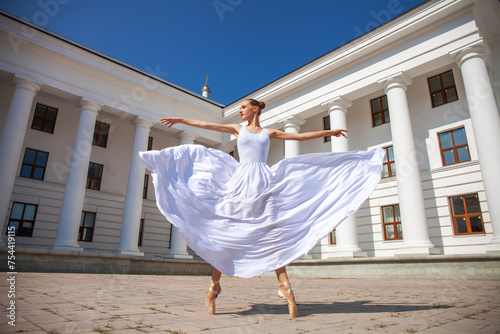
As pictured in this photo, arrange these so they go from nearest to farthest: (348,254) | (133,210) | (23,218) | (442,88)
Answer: (348,254) < (442,88) < (133,210) < (23,218)

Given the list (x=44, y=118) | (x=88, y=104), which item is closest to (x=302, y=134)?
(x=88, y=104)

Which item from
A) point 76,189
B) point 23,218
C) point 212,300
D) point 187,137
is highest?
point 187,137

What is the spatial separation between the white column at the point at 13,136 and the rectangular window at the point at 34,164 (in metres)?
5.04

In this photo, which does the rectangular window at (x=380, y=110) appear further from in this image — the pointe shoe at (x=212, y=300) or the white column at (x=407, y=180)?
the pointe shoe at (x=212, y=300)

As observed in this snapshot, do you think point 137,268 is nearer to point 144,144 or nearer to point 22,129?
point 144,144

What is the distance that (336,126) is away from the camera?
19.2 m

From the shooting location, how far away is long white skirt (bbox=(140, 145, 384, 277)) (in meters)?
3.90

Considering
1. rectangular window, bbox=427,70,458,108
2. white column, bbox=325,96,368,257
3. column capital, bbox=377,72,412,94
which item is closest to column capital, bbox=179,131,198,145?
white column, bbox=325,96,368,257

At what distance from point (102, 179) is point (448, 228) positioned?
23.4 metres

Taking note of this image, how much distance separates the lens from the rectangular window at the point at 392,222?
61.3ft

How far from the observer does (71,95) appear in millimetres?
19422

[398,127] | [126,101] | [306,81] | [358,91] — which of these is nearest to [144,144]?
[126,101]

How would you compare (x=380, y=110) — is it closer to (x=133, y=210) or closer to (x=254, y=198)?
(x=133, y=210)

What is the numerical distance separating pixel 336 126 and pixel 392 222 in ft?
22.2
